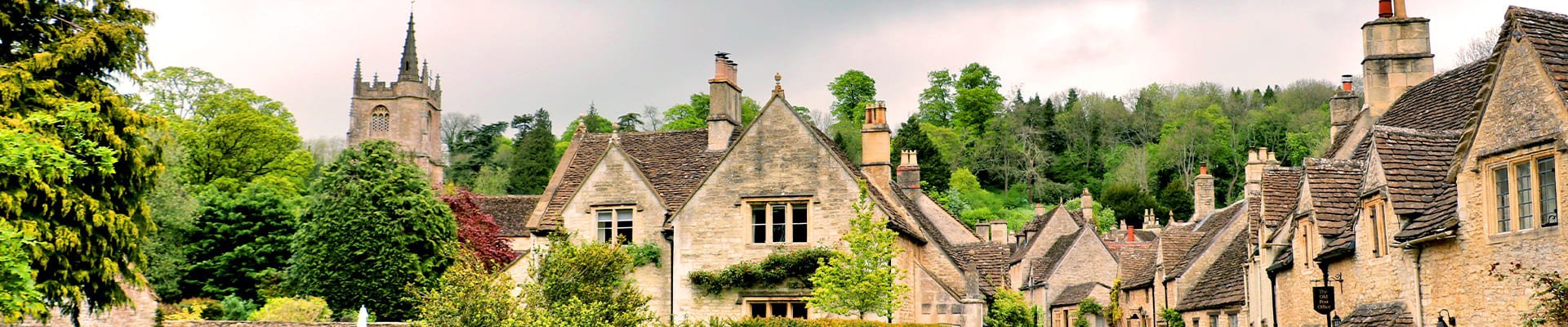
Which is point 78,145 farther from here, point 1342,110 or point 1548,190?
point 1342,110

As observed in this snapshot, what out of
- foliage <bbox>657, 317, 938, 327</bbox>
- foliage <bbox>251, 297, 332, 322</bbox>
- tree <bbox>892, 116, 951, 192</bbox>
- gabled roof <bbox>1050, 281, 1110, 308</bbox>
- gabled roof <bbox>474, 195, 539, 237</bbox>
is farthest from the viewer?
tree <bbox>892, 116, 951, 192</bbox>

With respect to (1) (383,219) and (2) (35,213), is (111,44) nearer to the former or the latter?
(2) (35,213)

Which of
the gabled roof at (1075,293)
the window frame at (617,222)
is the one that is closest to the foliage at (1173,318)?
the window frame at (617,222)

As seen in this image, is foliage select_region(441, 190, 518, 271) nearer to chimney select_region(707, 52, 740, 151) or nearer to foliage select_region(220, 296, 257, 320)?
foliage select_region(220, 296, 257, 320)

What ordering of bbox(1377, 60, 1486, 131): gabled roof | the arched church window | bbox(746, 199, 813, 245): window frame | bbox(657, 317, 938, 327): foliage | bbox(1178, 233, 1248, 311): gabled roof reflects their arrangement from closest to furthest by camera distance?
bbox(1377, 60, 1486, 131): gabled roof → bbox(657, 317, 938, 327): foliage → bbox(746, 199, 813, 245): window frame → bbox(1178, 233, 1248, 311): gabled roof → the arched church window

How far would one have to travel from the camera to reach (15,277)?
63.0 feet

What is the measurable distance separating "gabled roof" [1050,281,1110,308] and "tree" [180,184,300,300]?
101 feet

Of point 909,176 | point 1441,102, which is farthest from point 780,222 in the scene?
point 1441,102

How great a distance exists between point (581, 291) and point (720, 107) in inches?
366

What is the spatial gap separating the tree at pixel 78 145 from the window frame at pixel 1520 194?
18942mm

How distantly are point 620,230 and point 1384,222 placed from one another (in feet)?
58.8

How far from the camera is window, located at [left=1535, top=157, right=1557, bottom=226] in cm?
1608

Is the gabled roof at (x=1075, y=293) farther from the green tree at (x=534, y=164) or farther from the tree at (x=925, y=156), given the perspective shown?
the green tree at (x=534, y=164)

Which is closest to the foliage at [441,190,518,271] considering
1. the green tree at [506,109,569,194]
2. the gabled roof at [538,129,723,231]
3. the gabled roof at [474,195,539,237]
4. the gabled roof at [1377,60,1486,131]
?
the gabled roof at [474,195,539,237]
